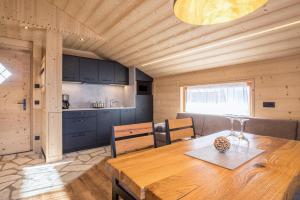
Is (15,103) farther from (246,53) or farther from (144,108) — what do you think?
(246,53)

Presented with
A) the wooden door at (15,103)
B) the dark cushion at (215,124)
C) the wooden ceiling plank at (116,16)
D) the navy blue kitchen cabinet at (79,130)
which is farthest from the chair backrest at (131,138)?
the wooden door at (15,103)

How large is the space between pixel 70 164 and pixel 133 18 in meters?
2.59

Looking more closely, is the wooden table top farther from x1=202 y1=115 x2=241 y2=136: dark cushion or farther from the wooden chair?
x1=202 y1=115 x2=241 y2=136: dark cushion

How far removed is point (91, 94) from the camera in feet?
14.4

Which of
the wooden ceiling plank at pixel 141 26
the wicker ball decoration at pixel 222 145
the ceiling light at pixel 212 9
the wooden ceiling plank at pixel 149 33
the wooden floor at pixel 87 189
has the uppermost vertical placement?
the wooden ceiling plank at pixel 141 26

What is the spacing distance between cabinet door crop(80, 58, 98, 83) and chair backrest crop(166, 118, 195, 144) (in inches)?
112

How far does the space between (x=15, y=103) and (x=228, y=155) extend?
404 cm

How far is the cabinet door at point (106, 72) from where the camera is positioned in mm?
4191

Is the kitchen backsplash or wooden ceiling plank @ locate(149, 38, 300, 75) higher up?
wooden ceiling plank @ locate(149, 38, 300, 75)

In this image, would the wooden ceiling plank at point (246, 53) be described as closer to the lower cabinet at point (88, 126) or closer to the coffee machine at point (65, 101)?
the lower cabinet at point (88, 126)

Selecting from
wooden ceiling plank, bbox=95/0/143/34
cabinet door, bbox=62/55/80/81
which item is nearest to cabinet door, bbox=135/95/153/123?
cabinet door, bbox=62/55/80/81

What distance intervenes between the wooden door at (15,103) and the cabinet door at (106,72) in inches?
58.5

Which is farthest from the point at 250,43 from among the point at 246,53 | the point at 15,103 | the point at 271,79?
the point at 15,103

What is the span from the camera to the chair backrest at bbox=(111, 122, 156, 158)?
1.36 metres
